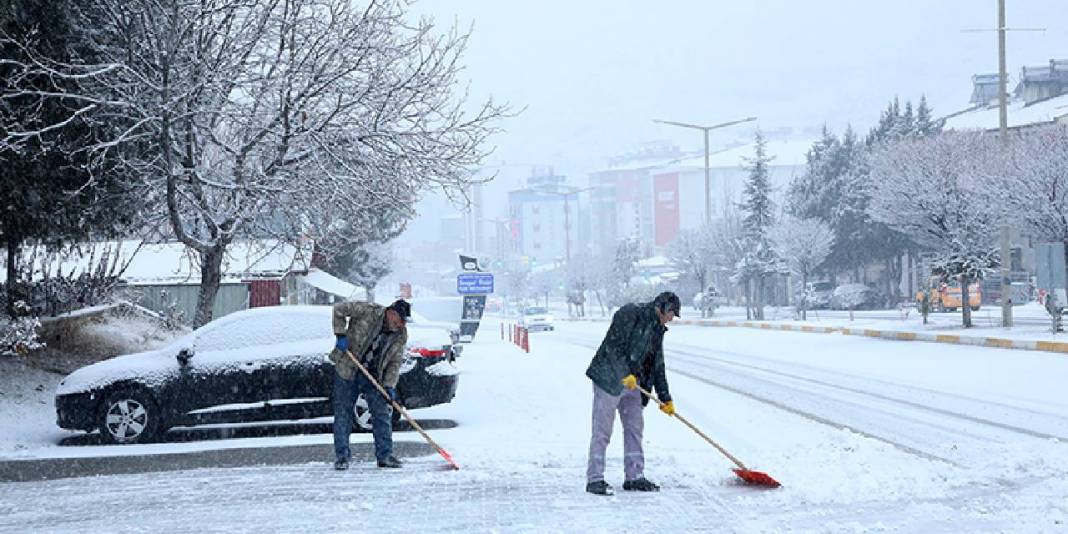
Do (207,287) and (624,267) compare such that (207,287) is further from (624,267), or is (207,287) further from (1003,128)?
(624,267)

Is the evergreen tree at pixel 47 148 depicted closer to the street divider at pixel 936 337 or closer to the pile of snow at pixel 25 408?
the pile of snow at pixel 25 408

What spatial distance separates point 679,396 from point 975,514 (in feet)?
32.3

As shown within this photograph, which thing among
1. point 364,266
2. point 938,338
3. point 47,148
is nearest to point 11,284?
point 47,148

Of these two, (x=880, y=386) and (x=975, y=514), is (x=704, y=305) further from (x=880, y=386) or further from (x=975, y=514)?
(x=975, y=514)

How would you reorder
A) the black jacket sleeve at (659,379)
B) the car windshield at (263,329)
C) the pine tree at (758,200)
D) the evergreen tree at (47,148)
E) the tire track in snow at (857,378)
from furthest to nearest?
the pine tree at (758,200), the tire track in snow at (857,378), the evergreen tree at (47,148), the car windshield at (263,329), the black jacket sleeve at (659,379)

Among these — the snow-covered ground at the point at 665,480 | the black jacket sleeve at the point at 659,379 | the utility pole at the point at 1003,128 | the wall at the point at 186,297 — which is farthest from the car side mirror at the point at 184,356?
the utility pole at the point at 1003,128

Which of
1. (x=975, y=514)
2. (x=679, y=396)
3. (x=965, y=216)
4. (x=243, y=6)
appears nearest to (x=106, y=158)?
(x=243, y=6)

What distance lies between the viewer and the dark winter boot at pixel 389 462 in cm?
1026

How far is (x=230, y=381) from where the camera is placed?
12766 mm

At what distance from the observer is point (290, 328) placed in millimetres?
13180

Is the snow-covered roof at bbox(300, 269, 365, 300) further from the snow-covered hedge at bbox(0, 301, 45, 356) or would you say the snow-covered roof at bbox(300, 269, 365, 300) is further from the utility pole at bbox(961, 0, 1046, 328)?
the utility pole at bbox(961, 0, 1046, 328)

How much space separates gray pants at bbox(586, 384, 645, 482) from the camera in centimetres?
862

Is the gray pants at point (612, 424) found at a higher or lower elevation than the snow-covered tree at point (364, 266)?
lower

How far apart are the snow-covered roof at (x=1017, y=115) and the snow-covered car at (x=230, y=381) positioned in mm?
49390
